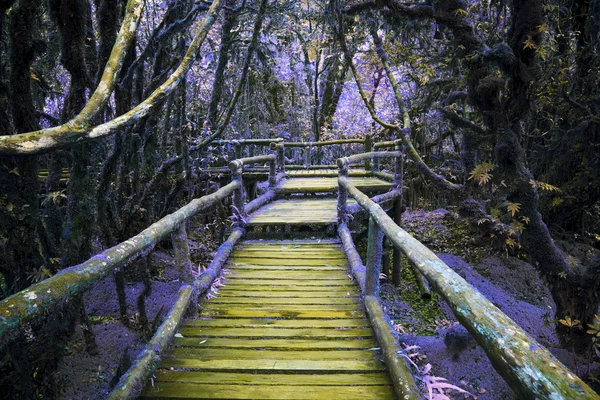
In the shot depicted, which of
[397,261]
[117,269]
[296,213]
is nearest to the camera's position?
[117,269]

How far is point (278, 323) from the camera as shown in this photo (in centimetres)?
377

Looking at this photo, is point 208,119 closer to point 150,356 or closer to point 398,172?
point 398,172

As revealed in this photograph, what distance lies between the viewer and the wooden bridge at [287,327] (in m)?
1.60

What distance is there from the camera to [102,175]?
6520mm

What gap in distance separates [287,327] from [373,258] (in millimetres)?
1060

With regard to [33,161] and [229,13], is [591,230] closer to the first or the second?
[229,13]

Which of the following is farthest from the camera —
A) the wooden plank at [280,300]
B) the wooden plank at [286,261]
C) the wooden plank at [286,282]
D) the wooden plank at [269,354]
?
the wooden plank at [286,261]

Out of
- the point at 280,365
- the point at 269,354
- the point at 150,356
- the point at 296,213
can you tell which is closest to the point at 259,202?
the point at 296,213

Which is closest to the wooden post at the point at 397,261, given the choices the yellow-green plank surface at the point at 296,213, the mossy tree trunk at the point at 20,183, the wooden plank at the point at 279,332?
the yellow-green plank surface at the point at 296,213

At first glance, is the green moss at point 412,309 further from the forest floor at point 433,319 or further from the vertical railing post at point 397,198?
the vertical railing post at point 397,198

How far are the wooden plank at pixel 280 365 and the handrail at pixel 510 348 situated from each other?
1.16 meters

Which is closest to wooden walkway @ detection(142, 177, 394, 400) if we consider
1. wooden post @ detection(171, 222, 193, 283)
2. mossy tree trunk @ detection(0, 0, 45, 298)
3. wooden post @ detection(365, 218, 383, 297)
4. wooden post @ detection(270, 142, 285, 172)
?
wooden post @ detection(365, 218, 383, 297)

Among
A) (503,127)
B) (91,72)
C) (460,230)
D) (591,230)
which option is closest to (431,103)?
(460,230)

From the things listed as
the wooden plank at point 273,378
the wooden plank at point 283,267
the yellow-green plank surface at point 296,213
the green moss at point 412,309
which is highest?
the yellow-green plank surface at point 296,213
